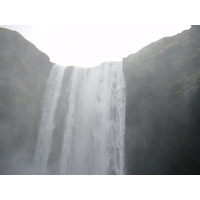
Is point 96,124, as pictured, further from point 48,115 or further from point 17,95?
point 17,95

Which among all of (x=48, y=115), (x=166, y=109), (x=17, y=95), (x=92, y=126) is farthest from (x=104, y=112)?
(x=17, y=95)

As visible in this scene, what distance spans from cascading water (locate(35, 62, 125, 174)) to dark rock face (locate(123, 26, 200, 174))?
923 millimetres

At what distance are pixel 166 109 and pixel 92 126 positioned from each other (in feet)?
20.5

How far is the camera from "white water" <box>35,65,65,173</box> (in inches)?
489

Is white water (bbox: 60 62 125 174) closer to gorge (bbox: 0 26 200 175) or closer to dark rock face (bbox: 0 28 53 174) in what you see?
gorge (bbox: 0 26 200 175)

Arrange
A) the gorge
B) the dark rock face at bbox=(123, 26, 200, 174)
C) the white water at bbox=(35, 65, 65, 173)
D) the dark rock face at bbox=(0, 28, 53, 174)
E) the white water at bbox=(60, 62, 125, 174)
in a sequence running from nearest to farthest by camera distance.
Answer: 1. the dark rock face at bbox=(123, 26, 200, 174)
2. the gorge
3. the dark rock face at bbox=(0, 28, 53, 174)
4. the white water at bbox=(60, 62, 125, 174)
5. the white water at bbox=(35, 65, 65, 173)

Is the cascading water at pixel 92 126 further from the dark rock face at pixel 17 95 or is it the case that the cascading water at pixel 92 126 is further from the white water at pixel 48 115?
the dark rock face at pixel 17 95

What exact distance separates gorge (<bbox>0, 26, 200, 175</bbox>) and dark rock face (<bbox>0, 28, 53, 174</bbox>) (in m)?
0.07

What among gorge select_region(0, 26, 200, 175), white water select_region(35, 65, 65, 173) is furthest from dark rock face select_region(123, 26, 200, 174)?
white water select_region(35, 65, 65, 173)

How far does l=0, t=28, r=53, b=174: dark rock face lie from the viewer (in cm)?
1133

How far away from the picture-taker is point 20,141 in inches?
474

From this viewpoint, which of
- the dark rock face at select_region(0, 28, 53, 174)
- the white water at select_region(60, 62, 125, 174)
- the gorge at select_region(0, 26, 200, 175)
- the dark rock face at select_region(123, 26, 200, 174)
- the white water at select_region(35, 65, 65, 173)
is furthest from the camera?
the white water at select_region(35, 65, 65, 173)

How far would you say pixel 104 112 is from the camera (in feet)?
42.0

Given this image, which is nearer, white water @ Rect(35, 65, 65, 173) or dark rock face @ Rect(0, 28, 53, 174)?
dark rock face @ Rect(0, 28, 53, 174)
